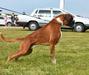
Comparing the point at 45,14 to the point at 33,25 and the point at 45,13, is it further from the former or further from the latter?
the point at 33,25

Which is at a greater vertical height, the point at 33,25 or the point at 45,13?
the point at 45,13

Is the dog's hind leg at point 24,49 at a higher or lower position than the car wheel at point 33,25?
higher

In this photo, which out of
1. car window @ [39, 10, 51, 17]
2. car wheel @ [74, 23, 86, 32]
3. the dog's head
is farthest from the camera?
car window @ [39, 10, 51, 17]

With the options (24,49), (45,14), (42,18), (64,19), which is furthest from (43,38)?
(45,14)

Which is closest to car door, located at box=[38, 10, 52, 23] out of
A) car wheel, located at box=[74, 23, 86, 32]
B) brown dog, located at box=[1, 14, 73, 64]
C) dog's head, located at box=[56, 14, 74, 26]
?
car wheel, located at box=[74, 23, 86, 32]

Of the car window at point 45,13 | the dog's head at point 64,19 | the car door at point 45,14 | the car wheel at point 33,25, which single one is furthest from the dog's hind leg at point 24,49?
the car window at point 45,13

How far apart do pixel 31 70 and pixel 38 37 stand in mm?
1157

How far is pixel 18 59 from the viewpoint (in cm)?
1034

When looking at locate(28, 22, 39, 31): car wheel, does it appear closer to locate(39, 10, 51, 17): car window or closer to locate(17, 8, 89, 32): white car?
locate(17, 8, 89, 32): white car

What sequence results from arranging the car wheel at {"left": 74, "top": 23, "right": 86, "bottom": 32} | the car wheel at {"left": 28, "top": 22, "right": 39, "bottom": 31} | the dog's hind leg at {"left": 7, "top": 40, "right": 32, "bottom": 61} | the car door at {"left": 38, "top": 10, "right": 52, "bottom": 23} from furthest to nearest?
the car door at {"left": 38, "top": 10, "right": 52, "bottom": 23} < the car wheel at {"left": 28, "top": 22, "right": 39, "bottom": 31} < the car wheel at {"left": 74, "top": 23, "right": 86, "bottom": 32} < the dog's hind leg at {"left": 7, "top": 40, "right": 32, "bottom": 61}

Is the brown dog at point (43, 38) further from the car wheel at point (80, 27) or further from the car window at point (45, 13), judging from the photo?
the car window at point (45, 13)

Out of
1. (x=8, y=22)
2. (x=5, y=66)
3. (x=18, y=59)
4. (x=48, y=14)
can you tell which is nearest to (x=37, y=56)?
(x=18, y=59)

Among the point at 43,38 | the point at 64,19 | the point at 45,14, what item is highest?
the point at 64,19

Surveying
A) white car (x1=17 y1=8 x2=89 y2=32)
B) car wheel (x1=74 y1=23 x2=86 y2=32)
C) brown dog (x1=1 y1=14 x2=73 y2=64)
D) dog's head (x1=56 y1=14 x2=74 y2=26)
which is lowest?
car wheel (x1=74 y1=23 x2=86 y2=32)
